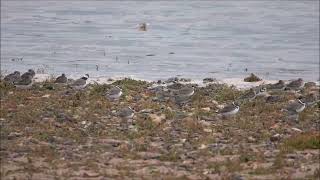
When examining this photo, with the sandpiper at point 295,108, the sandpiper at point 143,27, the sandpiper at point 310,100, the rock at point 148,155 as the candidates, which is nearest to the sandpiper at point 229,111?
the sandpiper at point 295,108

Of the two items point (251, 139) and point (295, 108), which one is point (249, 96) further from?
point (251, 139)

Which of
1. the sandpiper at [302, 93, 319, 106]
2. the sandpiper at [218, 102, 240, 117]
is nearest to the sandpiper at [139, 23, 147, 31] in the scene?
the sandpiper at [302, 93, 319, 106]

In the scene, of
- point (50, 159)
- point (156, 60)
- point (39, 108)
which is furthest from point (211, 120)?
point (156, 60)

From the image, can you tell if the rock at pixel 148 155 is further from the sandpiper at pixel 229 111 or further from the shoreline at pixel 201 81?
the shoreline at pixel 201 81

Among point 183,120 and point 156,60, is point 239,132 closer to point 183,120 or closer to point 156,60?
point 183,120

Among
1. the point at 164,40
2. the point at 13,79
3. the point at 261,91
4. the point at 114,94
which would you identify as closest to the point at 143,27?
the point at 164,40

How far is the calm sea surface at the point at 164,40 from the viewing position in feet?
98.1

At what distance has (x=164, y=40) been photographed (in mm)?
37906

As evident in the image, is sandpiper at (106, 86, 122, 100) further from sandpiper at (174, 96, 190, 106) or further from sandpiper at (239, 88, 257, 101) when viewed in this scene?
sandpiper at (239, 88, 257, 101)

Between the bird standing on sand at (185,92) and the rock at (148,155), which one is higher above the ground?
the bird standing on sand at (185,92)

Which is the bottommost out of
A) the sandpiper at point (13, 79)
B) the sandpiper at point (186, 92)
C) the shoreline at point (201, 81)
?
the sandpiper at point (186, 92)

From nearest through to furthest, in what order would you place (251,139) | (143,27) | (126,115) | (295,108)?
(251,139) < (126,115) < (295,108) < (143,27)

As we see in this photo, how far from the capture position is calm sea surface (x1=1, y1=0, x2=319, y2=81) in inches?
1177

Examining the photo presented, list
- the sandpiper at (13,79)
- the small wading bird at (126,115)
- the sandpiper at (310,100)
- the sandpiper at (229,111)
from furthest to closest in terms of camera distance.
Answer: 1. the sandpiper at (13,79)
2. the sandpiper at (310,100)
3. the sandpiper at (229,111)
4. the small wading bird at (126,115)
